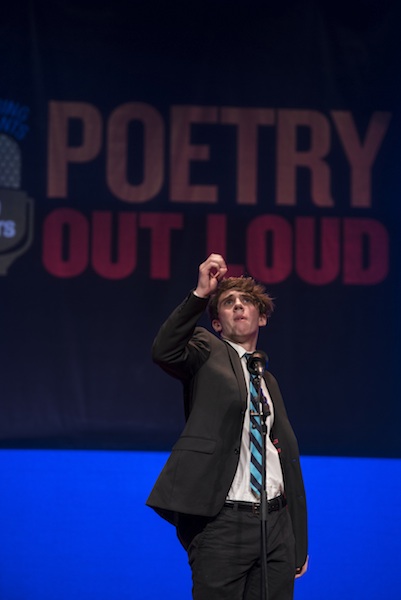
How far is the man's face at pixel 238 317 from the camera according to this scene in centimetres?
257

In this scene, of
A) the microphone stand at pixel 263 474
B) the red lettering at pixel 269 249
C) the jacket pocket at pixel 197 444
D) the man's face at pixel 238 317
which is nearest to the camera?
the microphone stand at pixel 263 474

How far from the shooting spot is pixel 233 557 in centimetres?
229

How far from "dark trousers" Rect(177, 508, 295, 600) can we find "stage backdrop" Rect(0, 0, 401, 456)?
6.26ft

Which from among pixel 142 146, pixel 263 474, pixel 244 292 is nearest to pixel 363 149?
pixel 142 146

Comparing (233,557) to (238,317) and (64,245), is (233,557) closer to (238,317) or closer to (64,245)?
(238,317)

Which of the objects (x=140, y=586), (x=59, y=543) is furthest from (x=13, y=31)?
(x=140, y=586)

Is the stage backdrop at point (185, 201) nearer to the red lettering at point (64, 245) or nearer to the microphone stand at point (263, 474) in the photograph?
the red lettering at point (64, 245)

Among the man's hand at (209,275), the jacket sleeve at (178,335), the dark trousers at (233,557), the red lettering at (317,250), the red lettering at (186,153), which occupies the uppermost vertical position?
the red lettering at (186,153)

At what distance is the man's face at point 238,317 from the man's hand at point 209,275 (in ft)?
1.01

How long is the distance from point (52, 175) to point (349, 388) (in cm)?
204

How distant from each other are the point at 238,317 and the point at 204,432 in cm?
42

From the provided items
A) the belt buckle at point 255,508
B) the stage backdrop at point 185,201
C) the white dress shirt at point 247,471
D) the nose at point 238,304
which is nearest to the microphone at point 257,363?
the white dress shirt at point 247,471

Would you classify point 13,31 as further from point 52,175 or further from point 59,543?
point 59,543

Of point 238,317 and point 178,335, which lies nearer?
point 178,335
